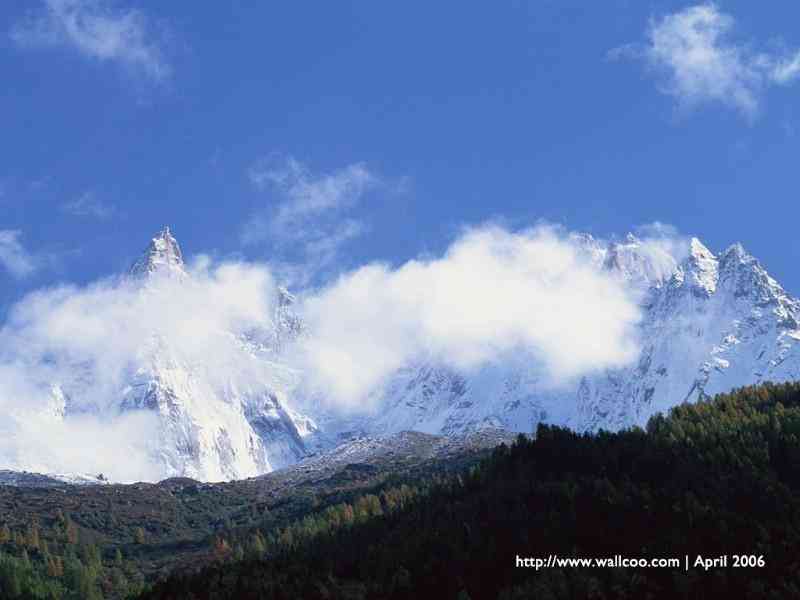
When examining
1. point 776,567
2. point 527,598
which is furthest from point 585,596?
point 776,567

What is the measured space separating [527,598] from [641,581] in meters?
20.9

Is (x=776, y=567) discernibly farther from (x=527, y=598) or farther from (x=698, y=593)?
(x=527, y=598)

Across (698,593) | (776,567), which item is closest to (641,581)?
(698,593)

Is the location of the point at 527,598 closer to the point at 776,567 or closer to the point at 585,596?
the point at 585,596

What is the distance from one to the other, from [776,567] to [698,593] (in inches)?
711

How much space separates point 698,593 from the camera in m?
190

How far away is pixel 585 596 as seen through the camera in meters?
190

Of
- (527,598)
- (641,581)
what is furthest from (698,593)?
(527,598)

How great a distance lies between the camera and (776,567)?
646 ft

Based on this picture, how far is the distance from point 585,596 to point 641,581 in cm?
1121

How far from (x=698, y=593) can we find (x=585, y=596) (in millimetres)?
20164

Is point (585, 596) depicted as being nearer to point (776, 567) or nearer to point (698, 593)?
point (698, 593)

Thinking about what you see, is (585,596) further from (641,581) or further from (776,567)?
(776,567)
